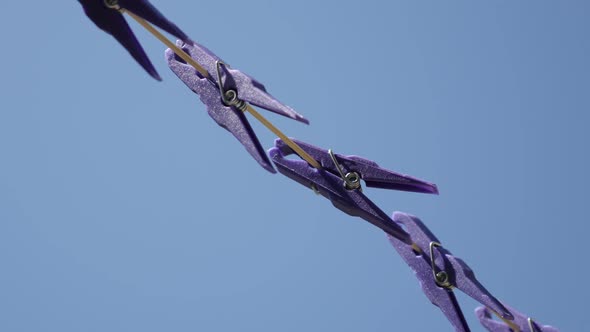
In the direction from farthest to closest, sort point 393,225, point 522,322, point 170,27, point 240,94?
1. point 522,322
2. point 393,225
3. point 240,94
4. point 170,27

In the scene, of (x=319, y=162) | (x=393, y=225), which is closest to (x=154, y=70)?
(x=319, y=162)

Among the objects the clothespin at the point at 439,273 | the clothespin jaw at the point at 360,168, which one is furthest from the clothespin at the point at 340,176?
the clothespin at the point at 439,273

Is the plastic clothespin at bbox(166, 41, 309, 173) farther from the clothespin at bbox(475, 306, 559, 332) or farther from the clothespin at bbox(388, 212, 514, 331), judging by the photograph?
the clothespin at bbox(475, 306, 559, 332)

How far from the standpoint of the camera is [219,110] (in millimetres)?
1103

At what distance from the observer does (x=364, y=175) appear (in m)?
1.21

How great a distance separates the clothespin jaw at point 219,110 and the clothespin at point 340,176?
0.13 metres

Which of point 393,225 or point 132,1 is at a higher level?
point 132,1

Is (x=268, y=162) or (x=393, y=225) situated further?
(x=393, y=225)

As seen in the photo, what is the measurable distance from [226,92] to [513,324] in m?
0.72

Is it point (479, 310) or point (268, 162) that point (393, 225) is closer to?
point (268, 162)

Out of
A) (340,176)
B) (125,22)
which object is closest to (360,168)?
(340,176)

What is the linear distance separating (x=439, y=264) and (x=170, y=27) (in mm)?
627

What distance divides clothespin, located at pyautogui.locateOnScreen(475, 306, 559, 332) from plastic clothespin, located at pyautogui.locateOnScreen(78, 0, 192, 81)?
0.78 meters

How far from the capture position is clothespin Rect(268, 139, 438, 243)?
1198 millimetres
